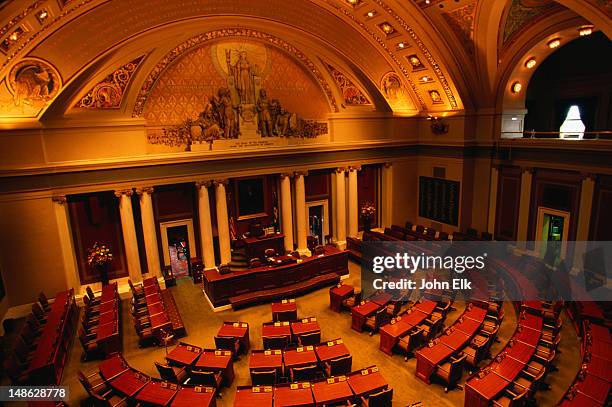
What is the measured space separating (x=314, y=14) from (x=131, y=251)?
35.8 feet

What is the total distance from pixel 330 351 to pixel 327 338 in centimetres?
179

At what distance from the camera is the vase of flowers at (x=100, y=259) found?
490 inches

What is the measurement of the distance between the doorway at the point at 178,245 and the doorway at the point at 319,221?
575 centimetres

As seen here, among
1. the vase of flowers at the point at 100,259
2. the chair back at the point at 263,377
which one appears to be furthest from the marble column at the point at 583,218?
the vase of flowers at the point at 100,259

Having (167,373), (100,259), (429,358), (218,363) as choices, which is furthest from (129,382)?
(429,358)

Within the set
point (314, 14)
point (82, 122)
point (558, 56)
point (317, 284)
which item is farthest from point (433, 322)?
point (558, 56)

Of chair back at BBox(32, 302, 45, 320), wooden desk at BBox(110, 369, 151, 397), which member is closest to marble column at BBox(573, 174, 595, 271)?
wooden desk at BBox(110, 369, 151, 397)

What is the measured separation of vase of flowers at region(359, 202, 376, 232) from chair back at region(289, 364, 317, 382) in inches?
425

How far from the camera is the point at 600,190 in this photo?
39.5 ft

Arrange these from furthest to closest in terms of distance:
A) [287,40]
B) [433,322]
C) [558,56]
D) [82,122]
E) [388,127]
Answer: [388,127] < [558,56] < [287,40] < [82,122] < [433,322]

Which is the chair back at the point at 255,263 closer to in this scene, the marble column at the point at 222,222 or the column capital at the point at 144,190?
the marble column at the point at 222,222

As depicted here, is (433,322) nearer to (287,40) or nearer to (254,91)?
(254,91)

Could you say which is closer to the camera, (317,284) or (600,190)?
(600,190)

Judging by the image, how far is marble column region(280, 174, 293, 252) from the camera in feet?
50.7
